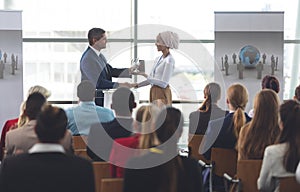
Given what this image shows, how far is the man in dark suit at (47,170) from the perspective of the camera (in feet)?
9.03

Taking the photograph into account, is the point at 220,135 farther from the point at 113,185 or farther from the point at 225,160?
the point at 113,185

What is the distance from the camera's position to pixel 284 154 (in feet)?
11.4

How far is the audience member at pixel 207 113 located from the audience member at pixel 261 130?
3.17 ft

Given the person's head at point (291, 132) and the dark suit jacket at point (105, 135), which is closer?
the person's head at point (291, 132)

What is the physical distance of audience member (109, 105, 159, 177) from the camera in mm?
3219

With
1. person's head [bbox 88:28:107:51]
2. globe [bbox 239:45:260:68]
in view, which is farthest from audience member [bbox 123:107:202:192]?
globe [bbox 239:45:260:68]

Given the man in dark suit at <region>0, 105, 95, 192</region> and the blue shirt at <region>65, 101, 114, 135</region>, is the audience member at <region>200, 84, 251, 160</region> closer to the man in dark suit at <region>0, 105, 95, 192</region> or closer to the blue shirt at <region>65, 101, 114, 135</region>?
the blue shirt at <region>65, 101, 114, 135</region>

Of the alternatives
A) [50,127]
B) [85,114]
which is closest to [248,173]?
[50,127]

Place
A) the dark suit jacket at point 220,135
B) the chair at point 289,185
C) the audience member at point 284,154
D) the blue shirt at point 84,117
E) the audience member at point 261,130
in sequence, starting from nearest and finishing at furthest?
the chair at point 289,185 < the audience member at point 284,154 < the audience member at point 261,130 < the dark suit jacket at point 220,135 < the blue shirt at point 84,117

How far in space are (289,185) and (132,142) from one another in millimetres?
965

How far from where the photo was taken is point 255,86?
23.8 ft

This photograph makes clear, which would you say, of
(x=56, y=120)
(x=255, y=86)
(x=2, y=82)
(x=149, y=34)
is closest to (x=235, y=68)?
(x=255, y=86)

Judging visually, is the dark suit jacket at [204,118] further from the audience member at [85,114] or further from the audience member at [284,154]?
the audience member at [284,154]

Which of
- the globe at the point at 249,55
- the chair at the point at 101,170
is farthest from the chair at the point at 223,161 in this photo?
the globe at the point at 249,55
